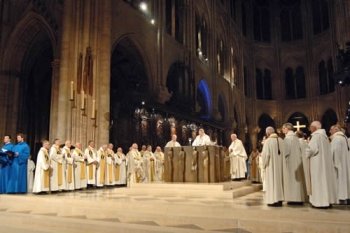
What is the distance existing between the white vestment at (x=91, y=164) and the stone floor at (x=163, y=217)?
3.18 metres

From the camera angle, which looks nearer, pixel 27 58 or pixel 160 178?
pixel 160 178

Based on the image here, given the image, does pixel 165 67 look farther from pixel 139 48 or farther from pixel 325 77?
pixel 325 77

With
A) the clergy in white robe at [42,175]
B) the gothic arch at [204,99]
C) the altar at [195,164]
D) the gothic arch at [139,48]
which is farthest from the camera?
the gothic arch at [204,99]

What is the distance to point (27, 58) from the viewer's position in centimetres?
1691

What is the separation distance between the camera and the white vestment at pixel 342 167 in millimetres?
6320

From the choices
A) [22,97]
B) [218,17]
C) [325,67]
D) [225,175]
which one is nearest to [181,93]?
[22,97]

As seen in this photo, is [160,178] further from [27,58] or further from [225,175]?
[27,58]

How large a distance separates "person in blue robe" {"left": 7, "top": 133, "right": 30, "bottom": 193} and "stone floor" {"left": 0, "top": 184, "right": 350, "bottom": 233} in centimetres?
164

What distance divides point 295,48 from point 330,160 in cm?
3168

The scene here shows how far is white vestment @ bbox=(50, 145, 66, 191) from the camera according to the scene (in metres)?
9.22

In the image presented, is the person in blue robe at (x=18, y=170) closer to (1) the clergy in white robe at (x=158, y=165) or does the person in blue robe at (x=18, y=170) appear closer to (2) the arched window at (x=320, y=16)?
(1) the clergy in white robe at (x=158, y=165)

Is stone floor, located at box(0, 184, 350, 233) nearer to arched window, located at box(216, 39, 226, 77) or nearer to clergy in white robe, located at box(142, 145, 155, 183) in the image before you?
clergy in white robe, located at box(142, 145, 155, 183)

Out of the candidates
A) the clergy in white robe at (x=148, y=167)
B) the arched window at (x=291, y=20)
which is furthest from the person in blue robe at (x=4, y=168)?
the arched window at (x=291, y=20)

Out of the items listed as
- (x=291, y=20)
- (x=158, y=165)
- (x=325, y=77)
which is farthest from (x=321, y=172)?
(x=291, y=20)
